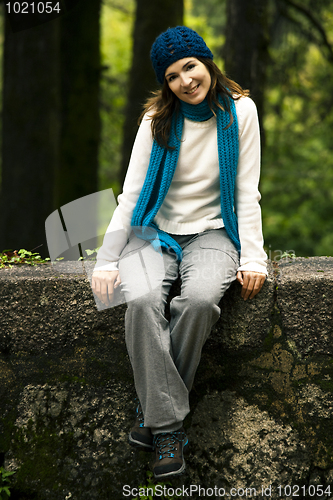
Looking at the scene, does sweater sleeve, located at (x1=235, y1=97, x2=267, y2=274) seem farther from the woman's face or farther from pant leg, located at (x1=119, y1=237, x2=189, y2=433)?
pant leg, located at (x1=119, y1=237, x2=189, y2=433)

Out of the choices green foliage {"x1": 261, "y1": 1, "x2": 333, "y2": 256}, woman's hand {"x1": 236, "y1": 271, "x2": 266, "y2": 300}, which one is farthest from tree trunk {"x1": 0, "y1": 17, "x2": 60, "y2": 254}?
green foliage {"x1": 261, "y1": 1, "x2": 333, "y2": 256}

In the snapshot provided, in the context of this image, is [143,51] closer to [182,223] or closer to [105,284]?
[182,223]

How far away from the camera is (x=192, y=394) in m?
2.37

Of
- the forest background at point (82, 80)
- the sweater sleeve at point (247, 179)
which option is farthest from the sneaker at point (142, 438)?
the forest background at point (82, 80)

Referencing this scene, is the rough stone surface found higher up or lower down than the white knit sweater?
lower down

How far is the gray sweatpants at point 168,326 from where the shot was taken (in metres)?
2.05

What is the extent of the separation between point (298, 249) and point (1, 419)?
44.2 ft

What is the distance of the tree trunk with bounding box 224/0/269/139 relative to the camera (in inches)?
198

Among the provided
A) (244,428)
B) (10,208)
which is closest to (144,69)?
(10,208)

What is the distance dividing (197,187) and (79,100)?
17.0 ft

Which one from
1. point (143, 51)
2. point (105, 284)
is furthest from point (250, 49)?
point (105, 284)

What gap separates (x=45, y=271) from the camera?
248 centimetres

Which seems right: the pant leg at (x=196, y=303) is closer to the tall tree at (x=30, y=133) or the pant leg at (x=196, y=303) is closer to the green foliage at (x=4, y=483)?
the green foliage at (x=4, y=483)

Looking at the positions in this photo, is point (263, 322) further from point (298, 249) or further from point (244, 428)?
point (298, 249)
